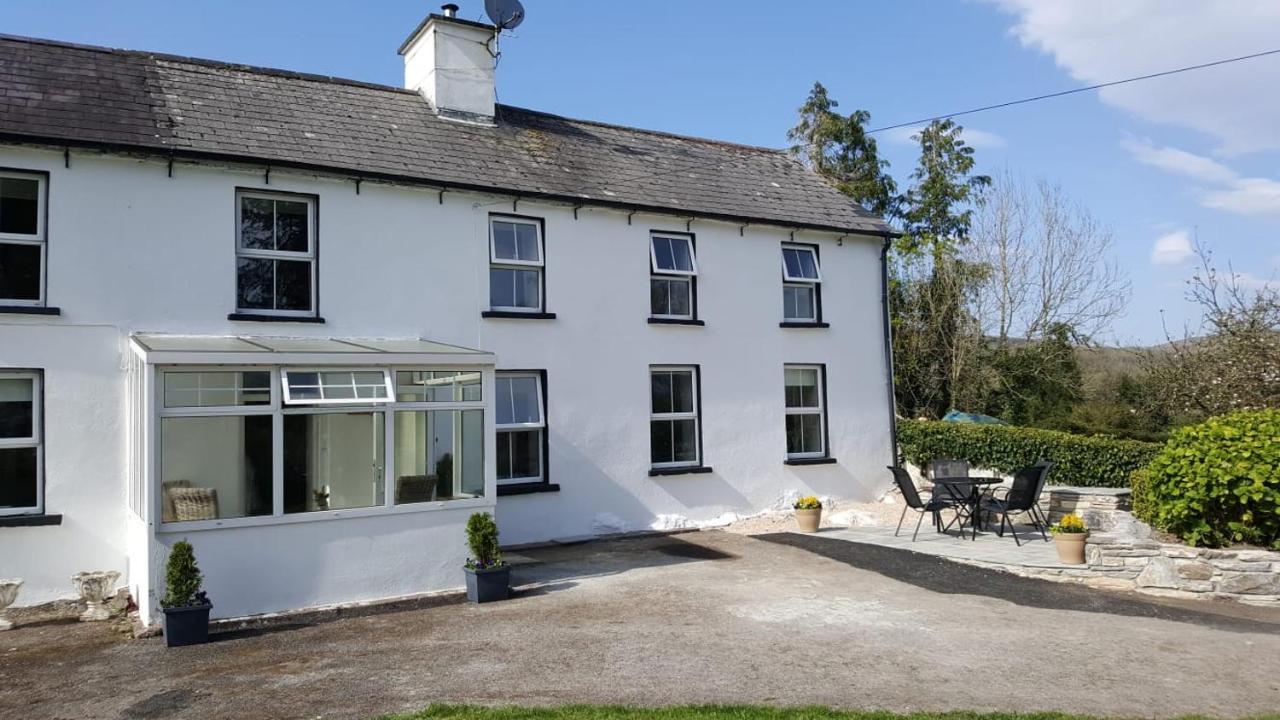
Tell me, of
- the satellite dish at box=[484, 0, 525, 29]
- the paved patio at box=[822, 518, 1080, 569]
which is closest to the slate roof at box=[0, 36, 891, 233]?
the satellite dish at box=[484, 0, 525, 29]

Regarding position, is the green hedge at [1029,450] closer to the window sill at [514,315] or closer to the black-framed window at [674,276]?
the black-framed window at [674,276]

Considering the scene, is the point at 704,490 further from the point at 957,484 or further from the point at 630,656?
the point at 630,656

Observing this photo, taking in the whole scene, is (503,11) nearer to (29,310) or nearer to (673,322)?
(673,322)

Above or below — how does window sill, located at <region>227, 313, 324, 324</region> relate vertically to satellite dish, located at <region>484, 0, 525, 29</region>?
below

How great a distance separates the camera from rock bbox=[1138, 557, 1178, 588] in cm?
949

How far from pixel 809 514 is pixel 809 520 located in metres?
0.09

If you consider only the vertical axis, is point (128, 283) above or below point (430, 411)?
above

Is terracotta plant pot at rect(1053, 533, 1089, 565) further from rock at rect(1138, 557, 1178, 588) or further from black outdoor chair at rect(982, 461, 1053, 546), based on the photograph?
black outdoor chair at rect(982, 461, 1053, 546)

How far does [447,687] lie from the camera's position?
6324 millimetres

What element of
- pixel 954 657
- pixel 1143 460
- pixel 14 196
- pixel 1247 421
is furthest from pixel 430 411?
pixel 1143 460

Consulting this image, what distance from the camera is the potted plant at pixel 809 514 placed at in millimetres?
13438

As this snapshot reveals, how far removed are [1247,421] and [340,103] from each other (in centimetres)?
1218

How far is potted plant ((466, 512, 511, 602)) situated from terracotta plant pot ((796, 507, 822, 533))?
18.1 feet

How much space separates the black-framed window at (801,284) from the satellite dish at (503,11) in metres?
5.72
